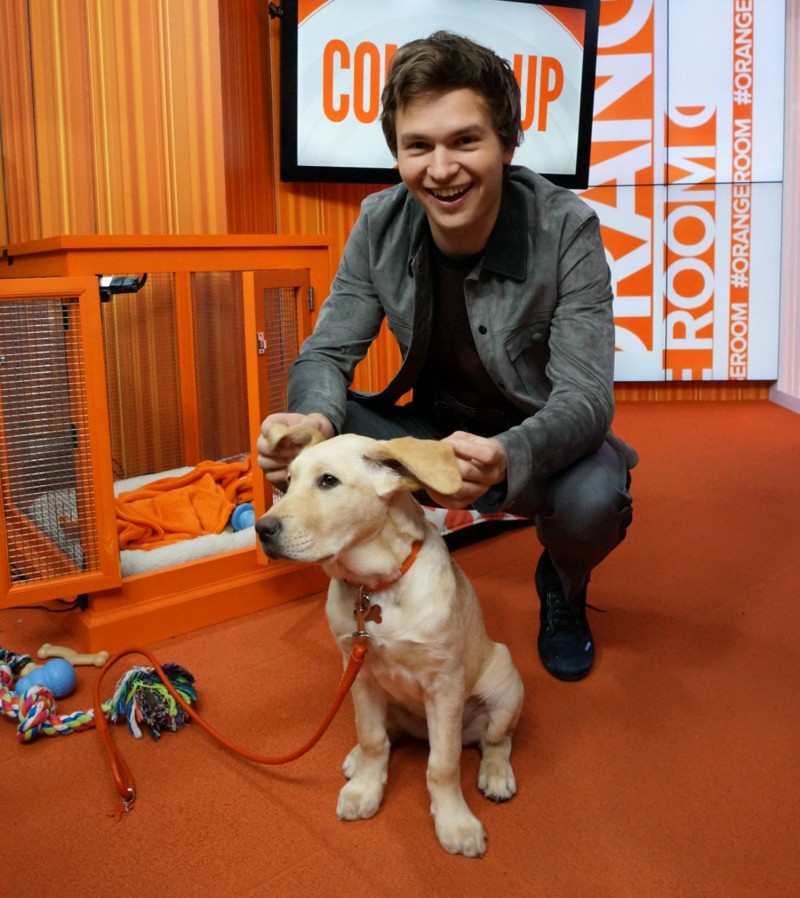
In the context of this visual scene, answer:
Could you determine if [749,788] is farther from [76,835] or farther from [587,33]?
[587,33]

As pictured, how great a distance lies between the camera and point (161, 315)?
3.26 metres

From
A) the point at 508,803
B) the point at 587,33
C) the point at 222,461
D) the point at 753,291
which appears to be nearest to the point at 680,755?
the point at 508,803

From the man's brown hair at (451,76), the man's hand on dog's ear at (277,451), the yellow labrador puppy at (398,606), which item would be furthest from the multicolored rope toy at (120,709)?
the man's brown hair at (451,76)

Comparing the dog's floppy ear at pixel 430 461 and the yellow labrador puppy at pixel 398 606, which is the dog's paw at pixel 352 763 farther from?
the dog's floppy ear at pixel 430 461

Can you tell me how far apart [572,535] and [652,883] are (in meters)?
0.70

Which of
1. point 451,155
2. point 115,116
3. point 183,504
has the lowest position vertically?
point 183,504

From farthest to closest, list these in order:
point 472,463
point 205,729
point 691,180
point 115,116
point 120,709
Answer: point 691,180 → point 115,116 → point 120,709 → point 205,729 → point 472,463

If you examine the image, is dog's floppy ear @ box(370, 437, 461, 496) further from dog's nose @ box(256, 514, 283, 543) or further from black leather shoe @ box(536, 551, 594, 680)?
black leather shoe @ box(536, 551, 594, 680)

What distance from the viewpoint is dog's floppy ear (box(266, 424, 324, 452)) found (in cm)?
146

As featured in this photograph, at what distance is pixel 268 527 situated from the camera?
127 centimetres

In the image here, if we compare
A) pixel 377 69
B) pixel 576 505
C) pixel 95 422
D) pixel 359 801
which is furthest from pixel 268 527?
pixel 377 69

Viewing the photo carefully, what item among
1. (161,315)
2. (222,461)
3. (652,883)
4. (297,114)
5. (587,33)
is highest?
(587,33)

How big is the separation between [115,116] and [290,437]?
83.6 inches

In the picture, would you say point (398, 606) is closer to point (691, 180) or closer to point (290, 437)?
point (290, 437)
